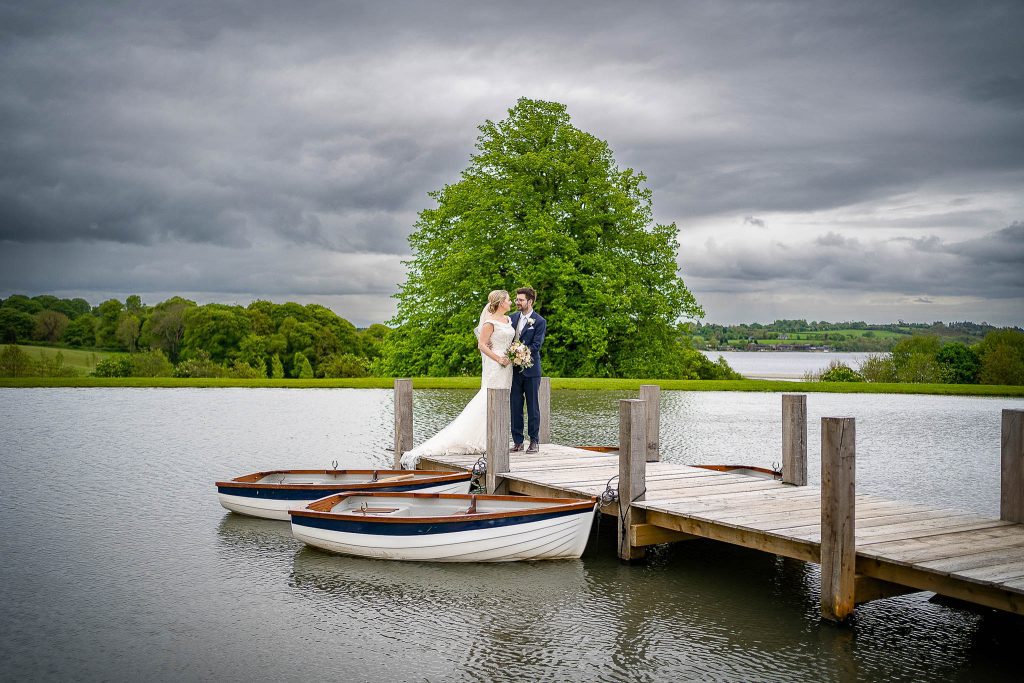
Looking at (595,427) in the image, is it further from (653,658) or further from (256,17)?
(256,17)

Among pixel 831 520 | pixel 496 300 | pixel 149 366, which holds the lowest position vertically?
pixel 831 520

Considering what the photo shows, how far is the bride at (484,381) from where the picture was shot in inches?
449

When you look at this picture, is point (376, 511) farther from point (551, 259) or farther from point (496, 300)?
point (551, 259)

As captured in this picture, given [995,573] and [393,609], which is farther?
[393,609]

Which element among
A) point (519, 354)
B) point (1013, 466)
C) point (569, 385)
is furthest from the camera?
point (569, 385)

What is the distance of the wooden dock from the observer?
19.5 ft

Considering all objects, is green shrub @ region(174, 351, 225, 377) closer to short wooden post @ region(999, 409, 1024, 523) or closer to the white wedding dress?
the white wedding dress

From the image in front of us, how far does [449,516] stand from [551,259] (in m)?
24.1

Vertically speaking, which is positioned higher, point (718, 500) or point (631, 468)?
point (631, 468)

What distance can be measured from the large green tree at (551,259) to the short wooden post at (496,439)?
21.2m

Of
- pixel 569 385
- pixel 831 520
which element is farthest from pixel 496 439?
pixel 569 385

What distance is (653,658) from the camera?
5.76 meters

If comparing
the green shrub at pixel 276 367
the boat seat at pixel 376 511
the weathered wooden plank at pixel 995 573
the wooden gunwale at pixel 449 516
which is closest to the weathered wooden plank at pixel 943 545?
the weathered wooden plank at pixel 995 573

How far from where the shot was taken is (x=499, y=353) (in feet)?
37.3
